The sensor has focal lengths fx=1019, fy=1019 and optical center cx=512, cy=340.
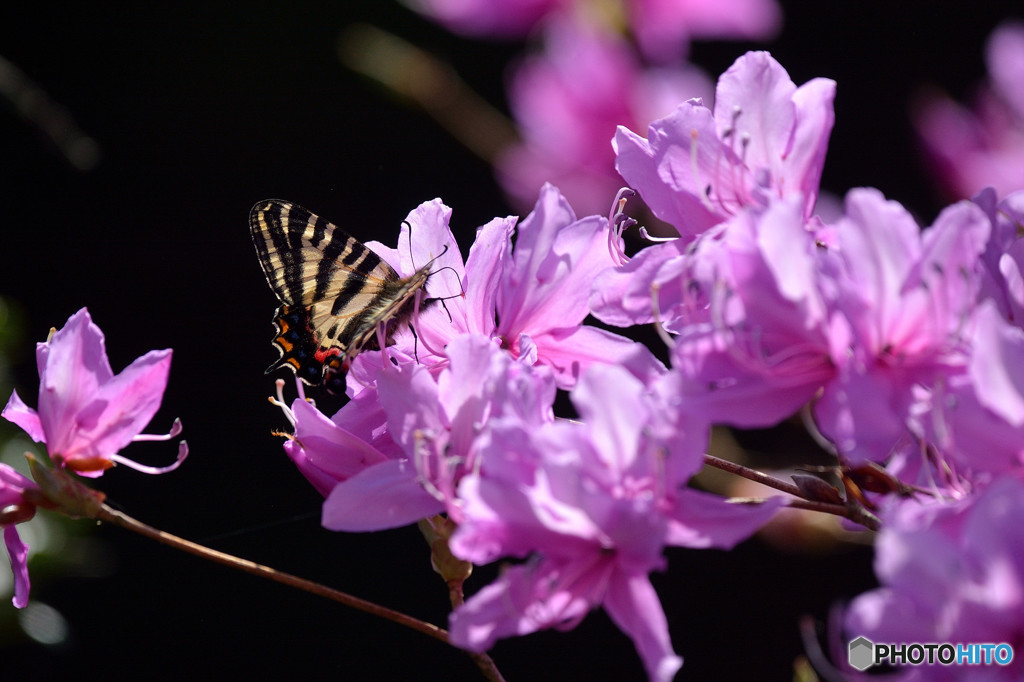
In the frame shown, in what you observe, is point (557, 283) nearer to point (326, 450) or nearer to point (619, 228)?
point (619, 228)

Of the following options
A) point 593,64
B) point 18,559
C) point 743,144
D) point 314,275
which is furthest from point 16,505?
point 593,64

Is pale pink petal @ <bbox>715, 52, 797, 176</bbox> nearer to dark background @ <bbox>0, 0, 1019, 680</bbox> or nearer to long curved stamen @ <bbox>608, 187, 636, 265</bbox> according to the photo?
long curved stamen @ <bbox>608, 187, 636, 265</bbox>

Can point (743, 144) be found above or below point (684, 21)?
below

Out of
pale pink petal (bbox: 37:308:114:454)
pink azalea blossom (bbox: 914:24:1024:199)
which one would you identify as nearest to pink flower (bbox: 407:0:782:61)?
pink azalea blossom (bbox: 914:24:1024:199)

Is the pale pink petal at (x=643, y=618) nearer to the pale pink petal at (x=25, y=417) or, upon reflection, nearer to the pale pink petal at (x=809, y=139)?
the pale pink petal at (x=809, y=139)

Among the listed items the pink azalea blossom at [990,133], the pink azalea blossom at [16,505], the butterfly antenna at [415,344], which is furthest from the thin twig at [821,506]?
the pink azalea blossom at [990,133]

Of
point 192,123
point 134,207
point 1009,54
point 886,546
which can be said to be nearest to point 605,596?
point 886,546
